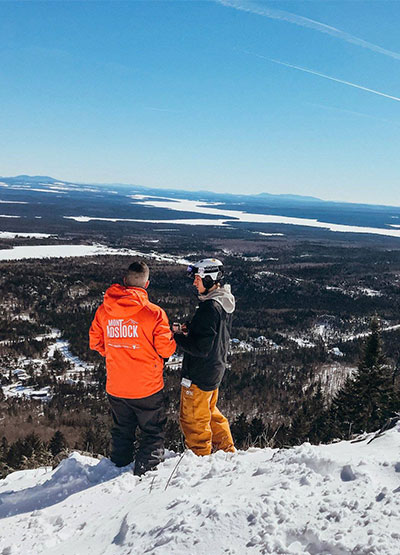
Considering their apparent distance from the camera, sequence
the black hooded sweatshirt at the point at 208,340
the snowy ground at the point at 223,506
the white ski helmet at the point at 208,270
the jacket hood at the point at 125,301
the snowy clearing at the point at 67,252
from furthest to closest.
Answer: the snowy clearing at the point at 67,252
the white ski helmet at the point at 208,270
the black hooded sweatshirt at the point at 208,340
the jacket hood at the point at 125,301
the snowy ground at the point at 223,506

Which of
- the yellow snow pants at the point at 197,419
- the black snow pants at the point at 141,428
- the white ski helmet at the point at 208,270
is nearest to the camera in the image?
the black snow pants at the point at 141,428

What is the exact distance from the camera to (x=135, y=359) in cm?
473

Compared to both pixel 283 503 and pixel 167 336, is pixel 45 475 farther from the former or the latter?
pixel 283 503

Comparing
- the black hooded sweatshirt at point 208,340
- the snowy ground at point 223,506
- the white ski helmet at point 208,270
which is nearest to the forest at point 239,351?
the black hooded sweatshirt at point 208,340

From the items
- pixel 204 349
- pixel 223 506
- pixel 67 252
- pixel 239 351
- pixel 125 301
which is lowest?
pixel 239 351

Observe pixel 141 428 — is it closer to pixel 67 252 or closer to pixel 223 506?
pixel 223 506

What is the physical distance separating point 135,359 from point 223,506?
198cm

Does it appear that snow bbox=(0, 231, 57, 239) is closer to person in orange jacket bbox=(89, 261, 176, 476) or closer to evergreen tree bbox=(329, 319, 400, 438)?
evergreen tree bbox=(329, 319, 400, 438)

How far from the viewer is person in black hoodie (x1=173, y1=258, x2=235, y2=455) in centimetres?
474

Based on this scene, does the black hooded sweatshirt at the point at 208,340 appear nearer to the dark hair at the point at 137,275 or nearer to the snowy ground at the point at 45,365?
the dark hair at the point at 137,275

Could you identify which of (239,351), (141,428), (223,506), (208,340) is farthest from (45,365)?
(223,506)

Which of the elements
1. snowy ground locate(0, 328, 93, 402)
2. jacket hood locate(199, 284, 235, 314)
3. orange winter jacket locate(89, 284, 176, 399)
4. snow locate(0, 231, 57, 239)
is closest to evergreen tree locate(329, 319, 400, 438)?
jacket hood locate(199, 284, 235, 314)

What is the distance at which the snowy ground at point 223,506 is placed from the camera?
2.77m

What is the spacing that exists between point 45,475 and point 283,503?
3.51m
